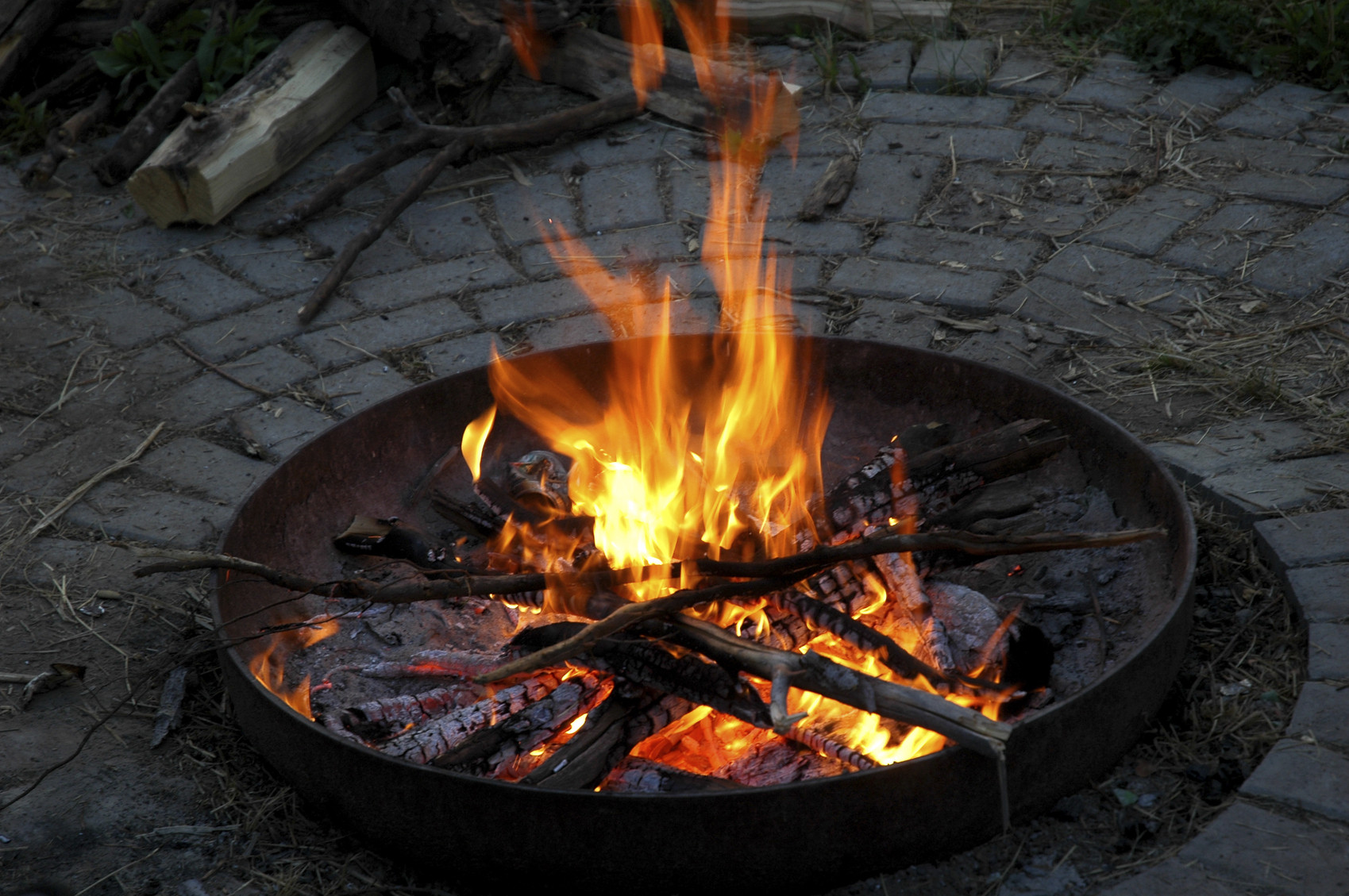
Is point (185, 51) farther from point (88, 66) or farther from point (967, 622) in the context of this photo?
point (967, 622)

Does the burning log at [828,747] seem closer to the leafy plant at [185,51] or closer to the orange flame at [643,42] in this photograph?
the orange flame at [643,42]

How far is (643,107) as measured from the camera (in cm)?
496

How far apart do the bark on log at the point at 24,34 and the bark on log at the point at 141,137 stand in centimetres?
81

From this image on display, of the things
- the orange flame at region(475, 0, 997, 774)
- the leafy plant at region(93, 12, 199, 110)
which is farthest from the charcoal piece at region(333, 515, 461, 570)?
the leafy plant at region(93, 12, 199, 110)

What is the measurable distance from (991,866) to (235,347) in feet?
9.68

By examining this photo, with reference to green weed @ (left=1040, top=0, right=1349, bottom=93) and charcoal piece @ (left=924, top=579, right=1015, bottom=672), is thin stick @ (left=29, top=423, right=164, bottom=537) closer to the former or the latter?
charcoal piece @ (left=924, top=579, right=1015, bottom=672)

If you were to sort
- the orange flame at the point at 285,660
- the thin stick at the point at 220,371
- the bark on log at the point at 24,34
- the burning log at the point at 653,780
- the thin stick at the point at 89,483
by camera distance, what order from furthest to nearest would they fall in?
the bark on log at the point at 24,34 < the thin stick at the point at 220,371 < the thin stick at the point at 89,483 < the orange flame at the point at 285,660 < the burning log at the point at 653,780

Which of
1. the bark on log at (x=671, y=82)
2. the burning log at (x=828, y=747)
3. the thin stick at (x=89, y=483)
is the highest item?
the bark on log at (x=671, y=82)

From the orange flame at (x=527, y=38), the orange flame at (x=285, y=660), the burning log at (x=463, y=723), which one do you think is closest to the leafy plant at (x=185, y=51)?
the orange flame at (x=527, y=38)

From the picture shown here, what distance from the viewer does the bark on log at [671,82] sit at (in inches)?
184

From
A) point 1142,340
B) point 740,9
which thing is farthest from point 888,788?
point 740,9

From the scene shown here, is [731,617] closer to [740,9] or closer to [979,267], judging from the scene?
[979,267]

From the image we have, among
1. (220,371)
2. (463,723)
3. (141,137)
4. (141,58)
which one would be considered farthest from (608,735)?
(141,58)

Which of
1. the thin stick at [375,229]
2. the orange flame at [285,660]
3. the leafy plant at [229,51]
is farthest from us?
the leafy plant at [229,51]
